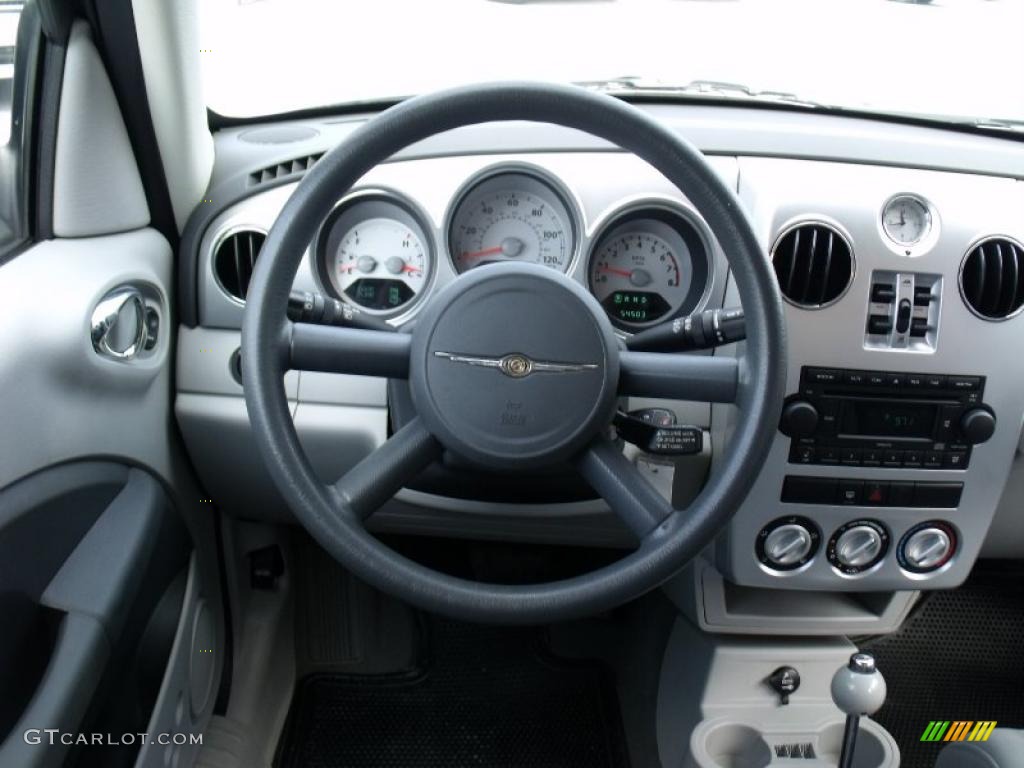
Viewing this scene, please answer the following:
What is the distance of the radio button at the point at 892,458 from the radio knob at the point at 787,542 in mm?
176

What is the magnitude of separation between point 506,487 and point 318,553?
2.61 ft

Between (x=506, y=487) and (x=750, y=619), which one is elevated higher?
(x=506, y=487)

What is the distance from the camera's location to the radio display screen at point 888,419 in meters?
1.43

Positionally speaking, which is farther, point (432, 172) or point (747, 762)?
point (747, 762)

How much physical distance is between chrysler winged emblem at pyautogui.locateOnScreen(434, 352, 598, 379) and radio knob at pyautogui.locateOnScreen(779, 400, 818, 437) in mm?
469

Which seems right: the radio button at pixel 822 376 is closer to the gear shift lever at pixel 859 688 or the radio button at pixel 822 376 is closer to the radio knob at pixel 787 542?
the radio knob at pixel 787 542

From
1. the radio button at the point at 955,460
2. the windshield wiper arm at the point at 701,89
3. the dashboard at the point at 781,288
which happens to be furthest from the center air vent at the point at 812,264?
the windshield wiper arm at the point at 701,89

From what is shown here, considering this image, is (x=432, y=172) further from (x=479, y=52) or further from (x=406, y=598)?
(x=406, y=598)

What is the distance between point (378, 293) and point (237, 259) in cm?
26

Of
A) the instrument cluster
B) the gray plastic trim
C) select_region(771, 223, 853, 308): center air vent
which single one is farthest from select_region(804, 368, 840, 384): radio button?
the gray plastic trim

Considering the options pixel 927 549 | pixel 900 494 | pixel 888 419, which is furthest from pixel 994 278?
pixel 927 549

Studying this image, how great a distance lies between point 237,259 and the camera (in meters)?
1.52

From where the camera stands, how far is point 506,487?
143cm

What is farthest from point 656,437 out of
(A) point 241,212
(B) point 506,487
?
(A) point 241,212
